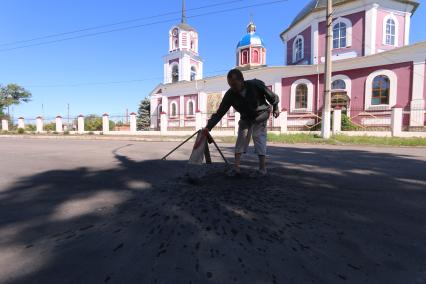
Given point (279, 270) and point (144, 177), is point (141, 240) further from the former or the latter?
point (144, 177)

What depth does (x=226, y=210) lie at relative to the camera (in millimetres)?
2178

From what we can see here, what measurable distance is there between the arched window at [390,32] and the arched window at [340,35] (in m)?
3.11

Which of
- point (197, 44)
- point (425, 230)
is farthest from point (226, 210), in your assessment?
point (197, 44)

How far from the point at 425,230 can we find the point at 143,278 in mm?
A: 2014

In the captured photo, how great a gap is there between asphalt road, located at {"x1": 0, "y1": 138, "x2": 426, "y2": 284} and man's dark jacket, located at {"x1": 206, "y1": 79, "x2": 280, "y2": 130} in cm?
86

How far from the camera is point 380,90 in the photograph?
18.5 m

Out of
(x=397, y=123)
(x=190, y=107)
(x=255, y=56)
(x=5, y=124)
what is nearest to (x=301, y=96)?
(x=397, y=123)

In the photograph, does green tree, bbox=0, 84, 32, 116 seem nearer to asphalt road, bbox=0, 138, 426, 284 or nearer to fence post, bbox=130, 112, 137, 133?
fence post, bbox=130, 112, 137, 133

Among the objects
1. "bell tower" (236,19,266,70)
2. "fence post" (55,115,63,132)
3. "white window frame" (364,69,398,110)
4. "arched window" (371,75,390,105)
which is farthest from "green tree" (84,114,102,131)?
"arched window" (371,75,390,105)

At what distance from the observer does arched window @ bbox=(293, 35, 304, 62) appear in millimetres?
23802

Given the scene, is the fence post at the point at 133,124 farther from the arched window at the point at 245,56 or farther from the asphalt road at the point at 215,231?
the asphalt road at the point at 215,231

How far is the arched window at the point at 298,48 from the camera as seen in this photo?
23802 mm

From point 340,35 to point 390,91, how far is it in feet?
21.5

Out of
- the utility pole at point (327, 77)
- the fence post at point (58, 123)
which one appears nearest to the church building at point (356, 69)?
the utility pole at point (327, 77)
